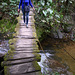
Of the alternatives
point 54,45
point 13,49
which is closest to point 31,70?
point 13,49

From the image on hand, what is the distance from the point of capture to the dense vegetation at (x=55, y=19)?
7.50 meters

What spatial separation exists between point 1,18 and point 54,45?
4767 mm

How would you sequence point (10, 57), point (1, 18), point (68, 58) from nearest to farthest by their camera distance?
point (10, 57) → point (68, 58) → point (1, 18)

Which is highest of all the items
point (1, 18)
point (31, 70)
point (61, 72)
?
point (1, 18)

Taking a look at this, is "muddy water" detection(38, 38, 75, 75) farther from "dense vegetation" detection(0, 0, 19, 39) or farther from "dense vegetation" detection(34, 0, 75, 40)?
"dense vegetation" detection(0, 0, 19, 39)

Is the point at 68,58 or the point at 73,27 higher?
the point at 73,27

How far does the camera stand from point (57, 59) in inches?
216

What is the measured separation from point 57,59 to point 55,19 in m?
3.66

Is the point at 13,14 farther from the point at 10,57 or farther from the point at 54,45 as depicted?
the point at 10,57

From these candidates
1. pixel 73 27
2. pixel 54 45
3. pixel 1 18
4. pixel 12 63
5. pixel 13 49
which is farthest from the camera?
pixel 73 27

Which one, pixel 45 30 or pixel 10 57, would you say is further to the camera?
pixel 45 30

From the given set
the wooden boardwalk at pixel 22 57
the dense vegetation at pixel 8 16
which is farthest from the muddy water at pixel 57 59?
the dense vegetation at pixel 8 16

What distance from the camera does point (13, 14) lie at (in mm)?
7797

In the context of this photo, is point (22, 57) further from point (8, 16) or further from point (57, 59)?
point (8, 16)
